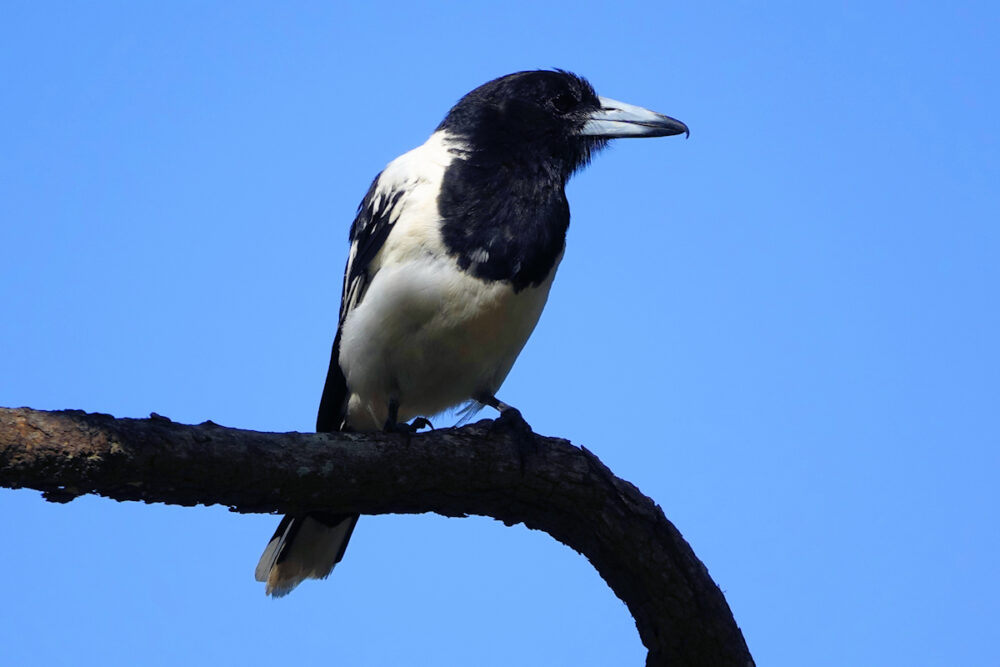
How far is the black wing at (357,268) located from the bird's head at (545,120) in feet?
1.46

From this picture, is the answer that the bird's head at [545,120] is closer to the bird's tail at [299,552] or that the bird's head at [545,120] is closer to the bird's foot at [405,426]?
the bird's foot at [405,426]

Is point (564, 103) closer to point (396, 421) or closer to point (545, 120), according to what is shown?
point (545, 120)

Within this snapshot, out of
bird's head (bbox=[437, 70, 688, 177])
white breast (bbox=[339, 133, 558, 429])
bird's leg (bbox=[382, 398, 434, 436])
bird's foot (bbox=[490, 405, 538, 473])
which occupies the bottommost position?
bird's foot (bbox=[490, 405, 538, 473])

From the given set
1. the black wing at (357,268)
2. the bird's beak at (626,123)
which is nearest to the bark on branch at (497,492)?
the black wing at (357,268)

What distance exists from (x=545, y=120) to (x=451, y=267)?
104cm

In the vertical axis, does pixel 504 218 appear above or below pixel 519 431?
above

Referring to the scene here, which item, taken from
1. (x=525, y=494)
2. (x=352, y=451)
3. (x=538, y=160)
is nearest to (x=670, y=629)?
(x=525, y=494)

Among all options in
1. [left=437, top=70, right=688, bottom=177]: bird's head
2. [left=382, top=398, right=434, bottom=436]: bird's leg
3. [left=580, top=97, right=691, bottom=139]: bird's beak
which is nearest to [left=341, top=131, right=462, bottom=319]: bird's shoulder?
[left=437, top=70, right=688, bottom=177]: bird's head

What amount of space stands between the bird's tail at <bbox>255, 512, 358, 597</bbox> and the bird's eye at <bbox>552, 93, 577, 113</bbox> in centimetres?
198

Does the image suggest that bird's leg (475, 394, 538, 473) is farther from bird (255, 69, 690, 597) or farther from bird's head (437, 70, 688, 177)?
bird's head (437, 70, 688, 177)

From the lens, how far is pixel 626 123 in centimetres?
512

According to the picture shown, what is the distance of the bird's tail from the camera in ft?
14.8

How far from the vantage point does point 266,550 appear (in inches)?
179

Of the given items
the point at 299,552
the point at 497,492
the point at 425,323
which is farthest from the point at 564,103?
the point at 299,552
